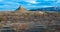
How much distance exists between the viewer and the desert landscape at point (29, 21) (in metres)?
13.3

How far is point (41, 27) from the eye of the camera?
1334 centimetres

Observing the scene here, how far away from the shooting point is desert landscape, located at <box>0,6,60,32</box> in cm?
1331

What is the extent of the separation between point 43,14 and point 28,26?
0.33m

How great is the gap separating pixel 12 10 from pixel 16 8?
0.25ft

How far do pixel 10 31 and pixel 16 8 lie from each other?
41cm

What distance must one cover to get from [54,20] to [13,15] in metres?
0.72

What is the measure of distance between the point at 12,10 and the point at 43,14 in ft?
1.77

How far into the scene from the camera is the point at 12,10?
1330 cm

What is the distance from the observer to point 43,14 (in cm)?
1333

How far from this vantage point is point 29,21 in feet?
43.8

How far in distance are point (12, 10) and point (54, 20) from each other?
75 centimetres

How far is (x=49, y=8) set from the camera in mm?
13312

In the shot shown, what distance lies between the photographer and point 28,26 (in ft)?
43.8

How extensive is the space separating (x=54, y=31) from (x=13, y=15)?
2.50 ft
